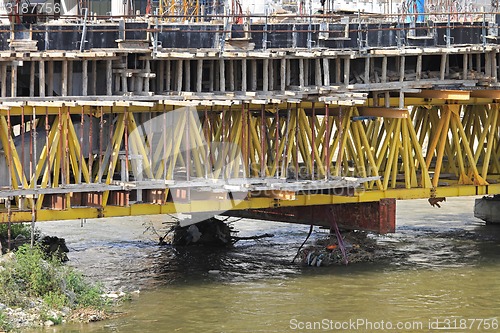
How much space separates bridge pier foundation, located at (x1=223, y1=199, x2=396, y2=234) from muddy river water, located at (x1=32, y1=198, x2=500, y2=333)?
1191 mm

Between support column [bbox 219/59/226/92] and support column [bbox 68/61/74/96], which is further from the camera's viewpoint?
support column [bbox 219/59/226/92]

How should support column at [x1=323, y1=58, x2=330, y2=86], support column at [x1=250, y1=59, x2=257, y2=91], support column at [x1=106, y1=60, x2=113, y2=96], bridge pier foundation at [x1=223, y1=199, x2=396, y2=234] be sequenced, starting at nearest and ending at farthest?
support column at [x1=106, y1=60, x2=113, y2=96] → support column at [x1=250, y1=59, x2=257, y2=91] → support column at [x1=323, y1=58, x2=330, y2=86] → bridge pier foundation at [x1=223, y1=199, x2=396, y2=234]

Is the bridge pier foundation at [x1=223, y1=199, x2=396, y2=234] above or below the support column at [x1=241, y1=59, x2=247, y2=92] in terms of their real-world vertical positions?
below

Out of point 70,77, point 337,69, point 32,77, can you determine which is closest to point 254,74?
point 337,69

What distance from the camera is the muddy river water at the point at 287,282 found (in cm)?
2802

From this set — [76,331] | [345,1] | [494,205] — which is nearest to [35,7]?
[76,331]

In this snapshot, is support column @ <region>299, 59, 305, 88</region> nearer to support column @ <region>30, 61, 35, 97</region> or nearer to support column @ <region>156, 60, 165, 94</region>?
support column @ <region>156, 60, 165, 94</region>

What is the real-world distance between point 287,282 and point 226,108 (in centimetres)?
568

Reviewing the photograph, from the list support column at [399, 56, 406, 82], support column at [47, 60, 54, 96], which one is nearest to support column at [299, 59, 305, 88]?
support column at [399, 56, 406, 82]

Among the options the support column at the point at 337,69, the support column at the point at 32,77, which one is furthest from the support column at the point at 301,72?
the support column at the point at 32,77

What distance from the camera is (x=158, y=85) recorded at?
106 ft

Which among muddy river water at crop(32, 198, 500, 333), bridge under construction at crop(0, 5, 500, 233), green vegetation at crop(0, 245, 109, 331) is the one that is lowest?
muddy river water at crop(32, 198, 500, 333)

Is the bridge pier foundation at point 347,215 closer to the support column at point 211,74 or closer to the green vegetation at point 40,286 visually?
the support column at point 211,74

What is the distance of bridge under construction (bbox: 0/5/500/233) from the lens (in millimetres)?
29906
